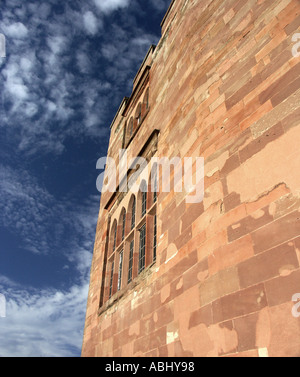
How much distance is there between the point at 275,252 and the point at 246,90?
211cm

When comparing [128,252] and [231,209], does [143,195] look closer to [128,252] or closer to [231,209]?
[128,252]

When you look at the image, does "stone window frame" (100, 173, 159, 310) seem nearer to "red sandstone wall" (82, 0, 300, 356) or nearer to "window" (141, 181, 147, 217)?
"window" (141, 181, 147, 217)

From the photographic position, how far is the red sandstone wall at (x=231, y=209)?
2.94m

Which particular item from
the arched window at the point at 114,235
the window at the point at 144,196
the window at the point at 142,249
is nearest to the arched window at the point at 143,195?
the window at the point at 144,196

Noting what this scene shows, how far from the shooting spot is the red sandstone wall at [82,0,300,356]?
2936 millimetres

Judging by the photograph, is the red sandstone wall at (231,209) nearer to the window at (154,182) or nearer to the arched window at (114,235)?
the window at (154,182)

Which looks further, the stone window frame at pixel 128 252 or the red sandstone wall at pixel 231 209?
the stone window frame at pixel 128 252

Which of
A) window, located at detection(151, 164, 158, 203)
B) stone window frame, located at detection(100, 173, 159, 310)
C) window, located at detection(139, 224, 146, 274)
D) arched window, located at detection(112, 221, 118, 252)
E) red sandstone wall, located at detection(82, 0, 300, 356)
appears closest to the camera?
red sandstone wall, located at detection(82, 0, 300, 356)

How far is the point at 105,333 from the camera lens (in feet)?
21.3

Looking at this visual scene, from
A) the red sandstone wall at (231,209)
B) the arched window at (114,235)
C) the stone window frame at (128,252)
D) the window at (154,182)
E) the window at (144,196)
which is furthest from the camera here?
the arched window at (114,235)

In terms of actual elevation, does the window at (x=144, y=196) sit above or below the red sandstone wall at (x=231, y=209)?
above

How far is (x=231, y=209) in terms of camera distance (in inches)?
141

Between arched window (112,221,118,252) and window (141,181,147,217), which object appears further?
arched window (112,221,118,252)

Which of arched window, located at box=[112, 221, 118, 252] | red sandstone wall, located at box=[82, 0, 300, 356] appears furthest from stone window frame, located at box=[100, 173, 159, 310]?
red sandstone wall, located at box=[82, 0, 300, 356]
